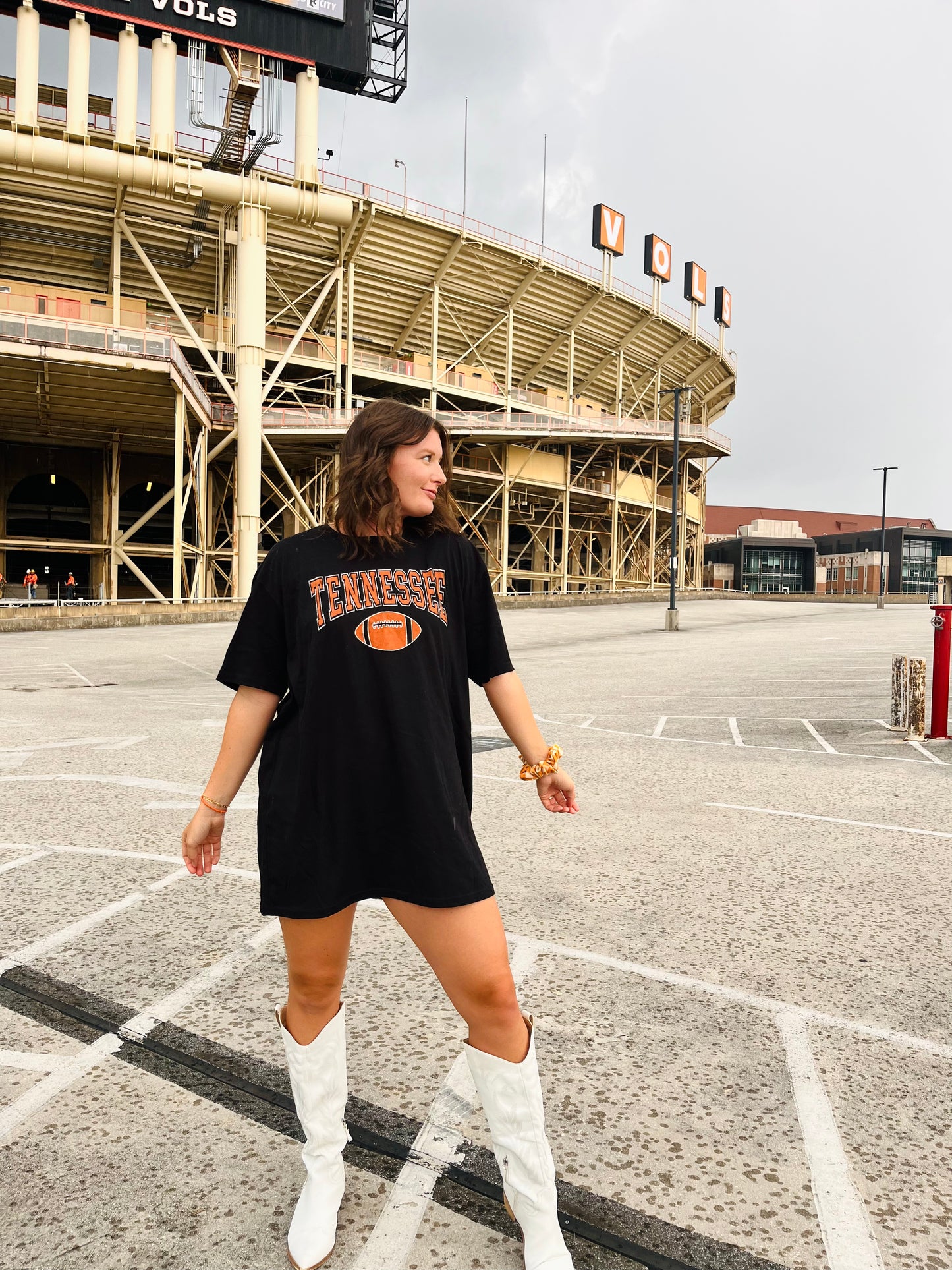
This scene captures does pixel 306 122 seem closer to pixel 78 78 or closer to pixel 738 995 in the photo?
pixel 78 78

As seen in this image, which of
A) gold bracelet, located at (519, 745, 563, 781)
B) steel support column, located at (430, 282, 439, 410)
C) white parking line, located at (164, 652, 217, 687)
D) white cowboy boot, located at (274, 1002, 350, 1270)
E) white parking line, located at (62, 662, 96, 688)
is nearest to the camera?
white cowboy boot, located at (274, 1002, 350, 1270)

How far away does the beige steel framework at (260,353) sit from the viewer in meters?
29.7

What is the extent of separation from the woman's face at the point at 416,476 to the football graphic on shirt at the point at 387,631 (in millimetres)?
283

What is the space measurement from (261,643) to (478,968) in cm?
88

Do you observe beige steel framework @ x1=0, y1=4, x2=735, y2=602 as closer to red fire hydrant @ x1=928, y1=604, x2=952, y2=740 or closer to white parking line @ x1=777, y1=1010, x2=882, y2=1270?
red fire hydrant @ x1=928, y1=604, x2=952, y2=740

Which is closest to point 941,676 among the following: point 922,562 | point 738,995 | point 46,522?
point 738,995

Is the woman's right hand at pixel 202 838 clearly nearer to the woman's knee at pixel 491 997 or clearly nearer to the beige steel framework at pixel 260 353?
the woman's knee at pixel 491 997

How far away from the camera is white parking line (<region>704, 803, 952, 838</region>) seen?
17.8ft

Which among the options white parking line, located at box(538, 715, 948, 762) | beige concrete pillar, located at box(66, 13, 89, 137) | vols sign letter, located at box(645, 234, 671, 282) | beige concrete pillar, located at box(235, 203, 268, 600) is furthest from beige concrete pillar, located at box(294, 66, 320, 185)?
white parking line, located at box(538, 715, 948, 762)

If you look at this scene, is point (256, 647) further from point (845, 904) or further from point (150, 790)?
point (150, 790)

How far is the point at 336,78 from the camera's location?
35000 millimetres

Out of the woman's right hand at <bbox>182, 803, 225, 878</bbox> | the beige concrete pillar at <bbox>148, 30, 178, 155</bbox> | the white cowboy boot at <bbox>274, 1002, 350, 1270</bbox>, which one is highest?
the beige concrete pillar at <bbox>148, 30, 178, 155</bbox>

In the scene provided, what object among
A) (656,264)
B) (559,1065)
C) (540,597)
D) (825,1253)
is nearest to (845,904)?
(559,1065)

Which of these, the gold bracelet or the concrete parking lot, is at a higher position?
the gold bracelet
